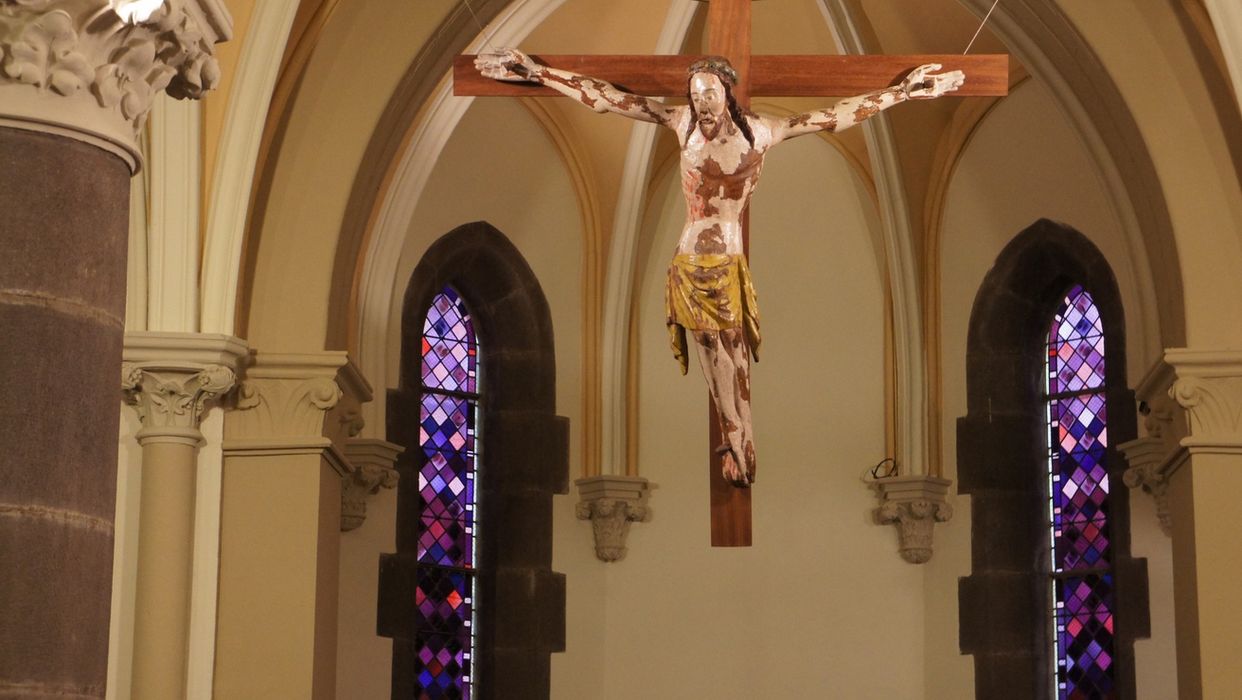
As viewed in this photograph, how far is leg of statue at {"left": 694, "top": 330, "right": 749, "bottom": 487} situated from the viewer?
810cm

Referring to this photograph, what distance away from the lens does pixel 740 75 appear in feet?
27.3

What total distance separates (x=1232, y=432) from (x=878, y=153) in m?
5.03

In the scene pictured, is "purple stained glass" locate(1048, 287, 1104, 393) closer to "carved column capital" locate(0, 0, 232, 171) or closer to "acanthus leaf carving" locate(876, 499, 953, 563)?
"acanthus leaf carving" locate(876, 499, 953, 563)

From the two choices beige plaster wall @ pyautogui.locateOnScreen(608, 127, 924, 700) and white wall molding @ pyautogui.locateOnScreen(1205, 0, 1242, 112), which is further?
beige plaster wall @ pyautogui.locateOnScreen(608, 127, 924, 700)

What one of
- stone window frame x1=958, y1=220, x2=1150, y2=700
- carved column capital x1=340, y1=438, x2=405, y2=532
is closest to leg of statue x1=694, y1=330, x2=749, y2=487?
carved column capital x1=340, y1=438, x2=405, y2=532

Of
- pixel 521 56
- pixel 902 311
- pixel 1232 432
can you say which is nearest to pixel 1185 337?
pixel 1232 432

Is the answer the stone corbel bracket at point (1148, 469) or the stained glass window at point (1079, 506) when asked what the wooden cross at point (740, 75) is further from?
the stained glass window at point (1079, 506)

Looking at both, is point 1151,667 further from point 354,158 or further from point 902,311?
point 354,158

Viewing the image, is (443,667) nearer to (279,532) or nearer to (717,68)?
(279,532)

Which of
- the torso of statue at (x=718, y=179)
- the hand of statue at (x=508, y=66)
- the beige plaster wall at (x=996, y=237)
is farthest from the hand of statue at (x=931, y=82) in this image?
the beige plaster wall at (x=996, y=237)

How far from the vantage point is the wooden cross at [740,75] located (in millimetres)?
8336

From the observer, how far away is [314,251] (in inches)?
415

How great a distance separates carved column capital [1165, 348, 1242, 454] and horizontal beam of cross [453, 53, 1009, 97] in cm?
211

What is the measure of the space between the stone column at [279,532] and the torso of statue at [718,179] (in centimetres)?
278
